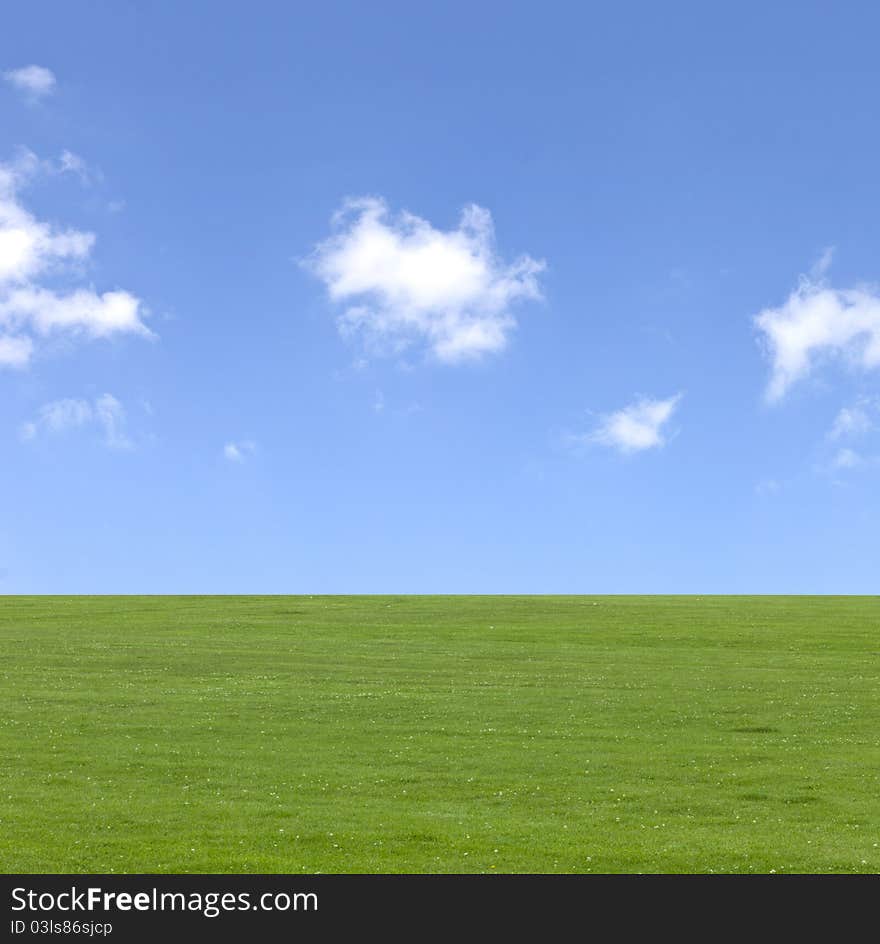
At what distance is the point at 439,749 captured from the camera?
27453 millimetres

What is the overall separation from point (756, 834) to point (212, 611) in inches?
1801

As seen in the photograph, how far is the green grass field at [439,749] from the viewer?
775 inches

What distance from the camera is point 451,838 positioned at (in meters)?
20.0

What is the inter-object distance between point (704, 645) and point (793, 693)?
11.6m

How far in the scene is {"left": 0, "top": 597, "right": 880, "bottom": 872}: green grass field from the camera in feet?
64.6

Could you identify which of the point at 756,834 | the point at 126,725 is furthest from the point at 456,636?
the point at 756,834

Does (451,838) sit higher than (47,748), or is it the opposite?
(47,748)
